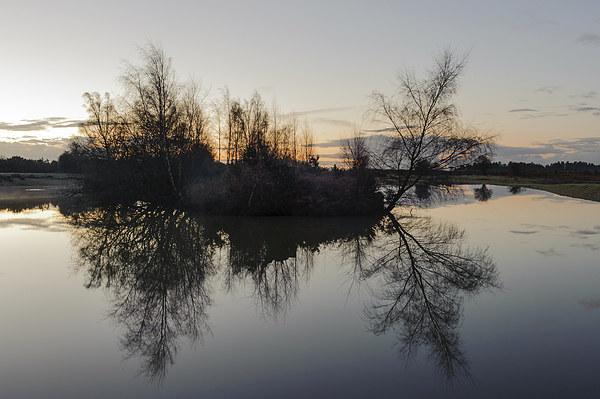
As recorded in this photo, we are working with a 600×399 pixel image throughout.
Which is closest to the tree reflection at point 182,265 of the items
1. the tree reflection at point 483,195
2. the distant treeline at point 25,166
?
the tree reflection at point 483,195

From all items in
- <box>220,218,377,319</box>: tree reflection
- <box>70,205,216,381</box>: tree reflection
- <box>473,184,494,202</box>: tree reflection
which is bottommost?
<box>70,205,216,381</box>: tree reflection

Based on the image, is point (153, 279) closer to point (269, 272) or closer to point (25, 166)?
point (269, 272)

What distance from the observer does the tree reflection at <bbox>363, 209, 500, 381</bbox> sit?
7.00 meters

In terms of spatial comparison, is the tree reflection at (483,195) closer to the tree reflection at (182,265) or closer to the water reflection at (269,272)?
the water reflection at (269,272)

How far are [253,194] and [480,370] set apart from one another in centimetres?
2229

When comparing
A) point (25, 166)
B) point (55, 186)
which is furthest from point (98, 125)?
point (25, 166)

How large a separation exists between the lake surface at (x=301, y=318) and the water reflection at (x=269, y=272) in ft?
0.20

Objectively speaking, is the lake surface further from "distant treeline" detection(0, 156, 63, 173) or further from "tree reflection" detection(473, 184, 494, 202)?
"distant treeline" detection(0, 156, 63, 173)

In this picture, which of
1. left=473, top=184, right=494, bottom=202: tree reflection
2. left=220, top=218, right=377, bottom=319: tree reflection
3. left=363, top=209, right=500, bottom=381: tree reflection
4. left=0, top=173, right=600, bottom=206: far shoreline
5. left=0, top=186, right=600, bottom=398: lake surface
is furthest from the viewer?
left=0, top=173, right=600, bottom=206: far shoreline

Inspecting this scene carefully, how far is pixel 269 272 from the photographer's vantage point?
12383 mm

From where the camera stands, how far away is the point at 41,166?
358 feet

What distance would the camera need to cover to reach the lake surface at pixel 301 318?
225 inches

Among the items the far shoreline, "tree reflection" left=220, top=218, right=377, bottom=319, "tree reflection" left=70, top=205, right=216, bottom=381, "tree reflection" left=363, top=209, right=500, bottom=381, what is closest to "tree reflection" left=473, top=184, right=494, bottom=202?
the far shoreline

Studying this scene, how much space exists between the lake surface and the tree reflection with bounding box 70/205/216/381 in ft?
0.19
